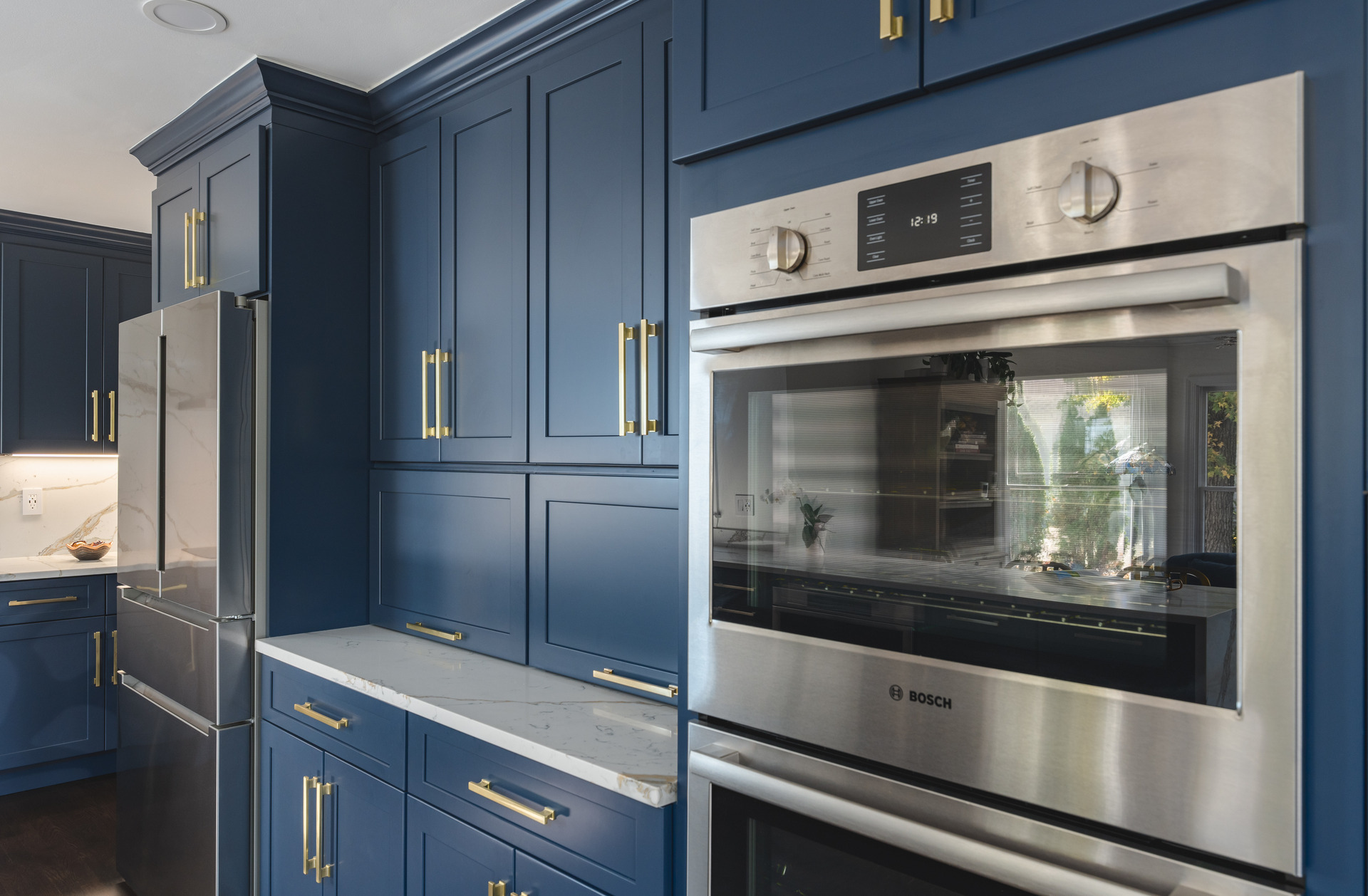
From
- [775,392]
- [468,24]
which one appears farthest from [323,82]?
[775,392]

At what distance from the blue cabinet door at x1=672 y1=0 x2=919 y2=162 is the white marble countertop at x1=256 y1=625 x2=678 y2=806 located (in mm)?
992

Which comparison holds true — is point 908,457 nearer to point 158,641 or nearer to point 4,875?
point 158,641

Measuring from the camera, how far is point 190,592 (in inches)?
98.3

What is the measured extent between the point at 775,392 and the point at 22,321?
13.4 ft

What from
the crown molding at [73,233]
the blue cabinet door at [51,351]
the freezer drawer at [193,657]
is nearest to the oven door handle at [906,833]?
the freezer drawer at [193,657]

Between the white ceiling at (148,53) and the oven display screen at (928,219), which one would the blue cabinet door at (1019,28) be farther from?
the white ceiling at (148,53)

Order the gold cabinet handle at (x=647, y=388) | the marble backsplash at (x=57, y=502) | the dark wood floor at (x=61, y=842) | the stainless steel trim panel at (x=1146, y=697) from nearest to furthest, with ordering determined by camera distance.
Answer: the stainless steel trim panel at (x=1146, y=697) → the gold cabinet handle at (x=647, y=388) → the dark wood floor at (x=61, y=842) → the marble backsplash at (x=57, y=502)

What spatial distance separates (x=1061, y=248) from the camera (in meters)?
0.89

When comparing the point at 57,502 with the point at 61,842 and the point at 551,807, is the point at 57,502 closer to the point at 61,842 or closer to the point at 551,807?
the point at 61,842

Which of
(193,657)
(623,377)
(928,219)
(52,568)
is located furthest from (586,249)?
(52,568)

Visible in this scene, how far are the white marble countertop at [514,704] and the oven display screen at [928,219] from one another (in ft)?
2.88

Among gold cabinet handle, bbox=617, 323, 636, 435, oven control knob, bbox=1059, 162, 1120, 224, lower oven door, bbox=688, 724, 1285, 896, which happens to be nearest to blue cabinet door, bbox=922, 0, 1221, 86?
oven control knob, bbox=1059, 162, 1120, 224

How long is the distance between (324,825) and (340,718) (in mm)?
301

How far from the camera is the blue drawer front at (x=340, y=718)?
77.3 inches
